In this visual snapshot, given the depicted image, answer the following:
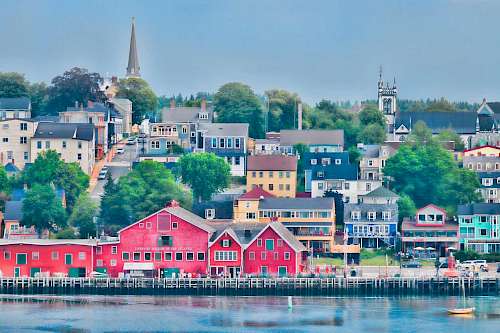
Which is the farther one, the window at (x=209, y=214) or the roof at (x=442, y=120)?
the roof at (x=442, y=120)

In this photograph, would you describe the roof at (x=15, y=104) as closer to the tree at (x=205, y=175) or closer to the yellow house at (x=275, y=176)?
the tree at (x=205, y=175)

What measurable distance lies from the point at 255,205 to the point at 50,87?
3992cm

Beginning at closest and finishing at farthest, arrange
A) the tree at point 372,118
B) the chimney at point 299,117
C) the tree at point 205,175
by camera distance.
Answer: the tree at point 205,175 → the chimney at point 299,117 → the tree at point 372,118

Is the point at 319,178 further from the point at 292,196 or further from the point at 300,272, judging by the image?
the point at 300,272

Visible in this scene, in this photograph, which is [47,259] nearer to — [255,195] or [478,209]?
[255,195]

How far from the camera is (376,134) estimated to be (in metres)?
160

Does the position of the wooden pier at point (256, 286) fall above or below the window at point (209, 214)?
below

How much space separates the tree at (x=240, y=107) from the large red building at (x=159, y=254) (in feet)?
129

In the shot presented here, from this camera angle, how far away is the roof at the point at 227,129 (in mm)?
151125

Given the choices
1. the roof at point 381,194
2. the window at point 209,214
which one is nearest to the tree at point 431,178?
the roof at point 381,194

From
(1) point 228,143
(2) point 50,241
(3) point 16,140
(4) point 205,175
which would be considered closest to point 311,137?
(1) point 228,143

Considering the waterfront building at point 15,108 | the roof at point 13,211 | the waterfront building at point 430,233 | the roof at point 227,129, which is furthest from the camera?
the waterfront building at point 15,108

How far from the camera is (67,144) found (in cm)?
14725

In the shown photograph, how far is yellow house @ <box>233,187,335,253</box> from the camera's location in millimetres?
129375
